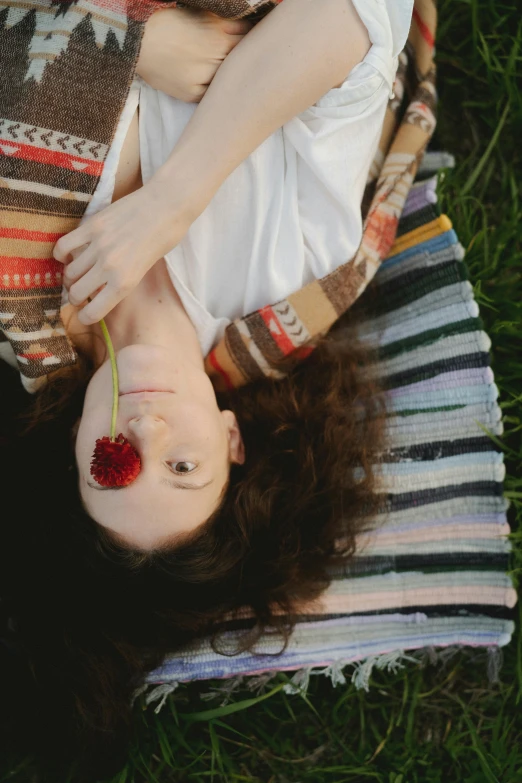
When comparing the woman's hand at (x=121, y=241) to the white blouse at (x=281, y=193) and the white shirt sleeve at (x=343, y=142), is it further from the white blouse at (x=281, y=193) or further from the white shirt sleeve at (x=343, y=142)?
the white shirt sleeve at (x=343, y=142)

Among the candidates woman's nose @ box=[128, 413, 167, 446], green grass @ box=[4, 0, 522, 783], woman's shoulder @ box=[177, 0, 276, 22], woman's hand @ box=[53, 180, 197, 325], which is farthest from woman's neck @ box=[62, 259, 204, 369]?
green grass @ box=[4, 0, 522, 783]

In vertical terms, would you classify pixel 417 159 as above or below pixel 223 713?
above

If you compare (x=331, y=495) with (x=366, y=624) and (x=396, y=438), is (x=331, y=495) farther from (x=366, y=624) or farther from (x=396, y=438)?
(x=366, y=624)

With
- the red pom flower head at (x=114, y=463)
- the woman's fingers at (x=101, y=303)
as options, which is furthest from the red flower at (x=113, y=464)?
the woman's fingers at (x=101, y=303)

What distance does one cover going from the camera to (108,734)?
63.8 inches

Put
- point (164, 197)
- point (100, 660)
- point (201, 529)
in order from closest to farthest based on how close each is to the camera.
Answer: point (164, 197) → point (201, 529) → point (100, 660)

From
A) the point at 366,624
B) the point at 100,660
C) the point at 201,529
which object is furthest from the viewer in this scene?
the point at 366,624

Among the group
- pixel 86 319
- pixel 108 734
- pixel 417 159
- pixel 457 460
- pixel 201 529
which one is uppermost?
pixel 86 319

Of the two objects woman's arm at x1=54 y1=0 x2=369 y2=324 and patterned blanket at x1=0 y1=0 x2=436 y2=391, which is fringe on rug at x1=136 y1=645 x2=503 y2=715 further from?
woman's arm at x1=54 y1=0 x2=369 y2=324

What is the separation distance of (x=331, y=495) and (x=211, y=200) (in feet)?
2.43

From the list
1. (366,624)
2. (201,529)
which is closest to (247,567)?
(201,529)

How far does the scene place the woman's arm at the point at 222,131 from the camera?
1.28 meters

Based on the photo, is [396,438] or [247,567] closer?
[247,567]

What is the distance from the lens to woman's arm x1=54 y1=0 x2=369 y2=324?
4.19 ft
